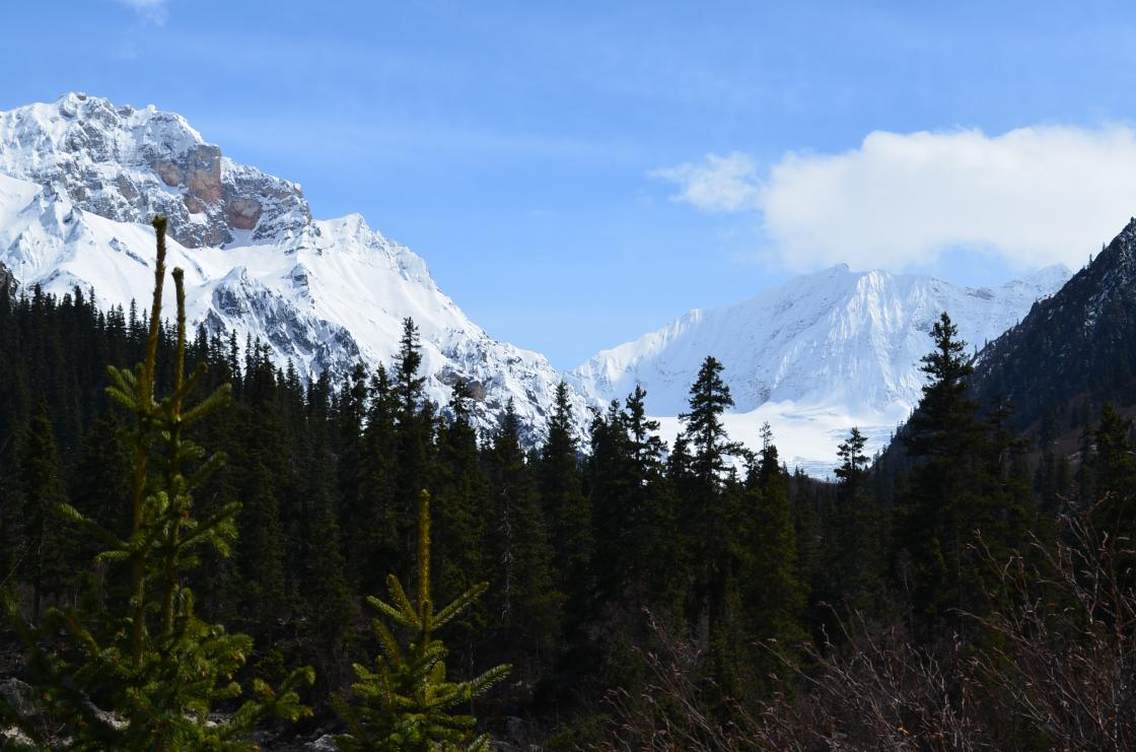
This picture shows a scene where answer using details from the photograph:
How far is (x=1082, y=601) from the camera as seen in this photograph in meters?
5.88

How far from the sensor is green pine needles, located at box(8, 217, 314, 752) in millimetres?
5398

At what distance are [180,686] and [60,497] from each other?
49.6 metres

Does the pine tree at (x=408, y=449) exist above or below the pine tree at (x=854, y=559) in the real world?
above

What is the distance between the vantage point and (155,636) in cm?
564

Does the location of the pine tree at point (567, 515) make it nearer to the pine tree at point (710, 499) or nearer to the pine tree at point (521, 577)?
the pine tree at point (521, 577)

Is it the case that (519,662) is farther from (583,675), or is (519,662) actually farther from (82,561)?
(82,561)

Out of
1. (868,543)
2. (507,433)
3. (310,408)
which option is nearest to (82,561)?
(507,433)

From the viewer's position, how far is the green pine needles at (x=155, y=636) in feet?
17.7

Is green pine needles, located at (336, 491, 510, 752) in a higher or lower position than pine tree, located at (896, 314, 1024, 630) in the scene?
lower

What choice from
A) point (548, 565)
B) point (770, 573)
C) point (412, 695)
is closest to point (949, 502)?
point (770, 573)

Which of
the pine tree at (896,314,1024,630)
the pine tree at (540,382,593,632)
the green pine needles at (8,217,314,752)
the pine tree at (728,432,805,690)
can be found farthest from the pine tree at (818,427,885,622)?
the green pine needles at (8,217,314,752)

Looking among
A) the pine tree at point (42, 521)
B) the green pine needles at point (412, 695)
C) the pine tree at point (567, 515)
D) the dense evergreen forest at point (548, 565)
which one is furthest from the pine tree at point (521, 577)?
the green pine needles at point (412, 695)

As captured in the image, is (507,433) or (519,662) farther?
(507,433)

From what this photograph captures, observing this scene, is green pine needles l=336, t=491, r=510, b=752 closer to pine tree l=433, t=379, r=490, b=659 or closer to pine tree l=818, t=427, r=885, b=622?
pine tree l=433, t=379, r=490, b=659
